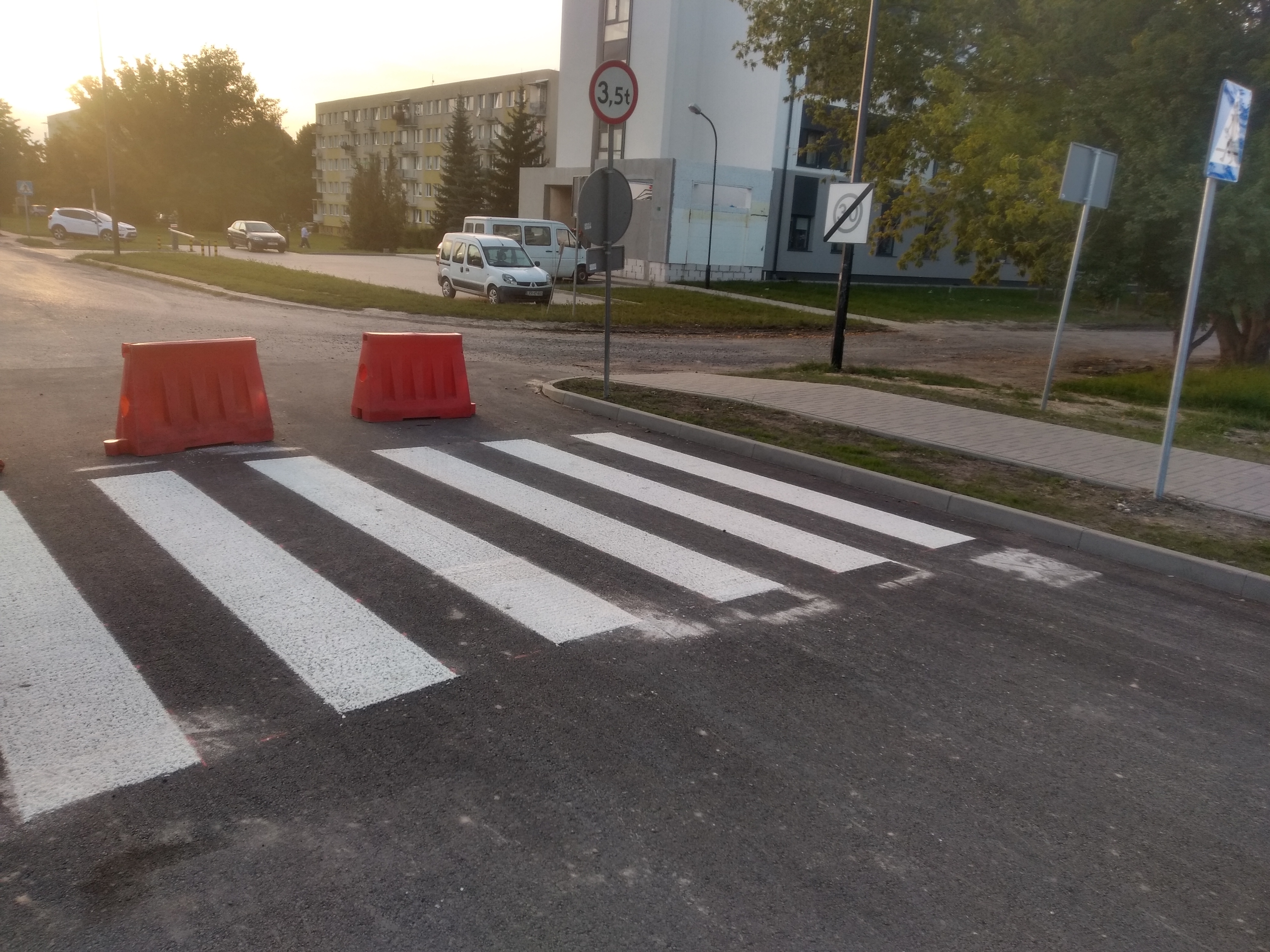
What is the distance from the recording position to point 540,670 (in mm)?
4289

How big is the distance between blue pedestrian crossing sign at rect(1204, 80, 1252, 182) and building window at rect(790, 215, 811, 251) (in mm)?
36856

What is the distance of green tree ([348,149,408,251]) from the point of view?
56.9 m

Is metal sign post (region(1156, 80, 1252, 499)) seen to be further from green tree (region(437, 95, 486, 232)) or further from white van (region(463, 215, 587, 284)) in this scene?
green tree (region(437, 95, 486, 232))

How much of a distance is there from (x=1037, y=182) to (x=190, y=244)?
3908 centimetres

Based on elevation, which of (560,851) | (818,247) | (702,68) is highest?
(702,68)

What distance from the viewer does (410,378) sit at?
958 cm

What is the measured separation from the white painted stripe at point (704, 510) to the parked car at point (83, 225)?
47.5 metres

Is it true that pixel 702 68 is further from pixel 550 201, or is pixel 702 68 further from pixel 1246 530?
pixel 1246 530

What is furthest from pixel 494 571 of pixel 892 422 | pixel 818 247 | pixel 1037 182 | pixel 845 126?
pixel 818 247

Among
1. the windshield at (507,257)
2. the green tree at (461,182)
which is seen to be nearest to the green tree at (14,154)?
the green tree at (461,182)

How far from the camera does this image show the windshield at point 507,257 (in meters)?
24.6

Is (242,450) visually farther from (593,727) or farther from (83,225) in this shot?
(83,225)

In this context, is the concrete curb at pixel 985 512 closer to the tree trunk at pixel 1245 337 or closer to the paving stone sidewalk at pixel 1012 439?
the paving stone sidewalk at pixel 1012 439

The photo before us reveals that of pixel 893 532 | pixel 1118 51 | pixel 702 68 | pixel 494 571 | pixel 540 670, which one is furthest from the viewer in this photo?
pixel 702 68
